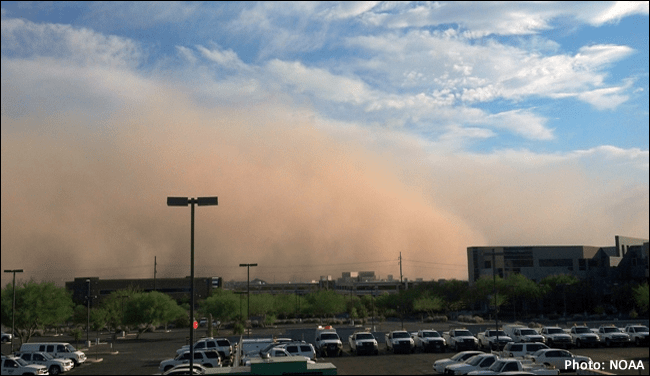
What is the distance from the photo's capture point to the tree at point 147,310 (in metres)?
86.2

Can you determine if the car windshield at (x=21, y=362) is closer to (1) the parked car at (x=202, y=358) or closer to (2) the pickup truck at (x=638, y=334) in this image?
(1) the parked car at (x=202, y=358)

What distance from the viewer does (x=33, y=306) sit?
6644 cm

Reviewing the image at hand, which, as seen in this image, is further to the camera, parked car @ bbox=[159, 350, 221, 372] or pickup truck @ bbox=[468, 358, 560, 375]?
parked car @ bbox=[159, 350, 221, 372]

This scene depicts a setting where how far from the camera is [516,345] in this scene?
40.1m

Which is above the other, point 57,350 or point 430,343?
point 57,350

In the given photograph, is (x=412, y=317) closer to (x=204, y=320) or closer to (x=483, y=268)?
(x=483, y=268)

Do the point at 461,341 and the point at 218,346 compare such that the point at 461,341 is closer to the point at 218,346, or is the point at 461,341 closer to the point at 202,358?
the point at 218,346

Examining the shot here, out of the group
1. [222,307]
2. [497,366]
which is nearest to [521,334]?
[497,366]

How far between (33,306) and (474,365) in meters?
53.1

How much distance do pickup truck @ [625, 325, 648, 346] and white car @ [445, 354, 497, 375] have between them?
26.0m

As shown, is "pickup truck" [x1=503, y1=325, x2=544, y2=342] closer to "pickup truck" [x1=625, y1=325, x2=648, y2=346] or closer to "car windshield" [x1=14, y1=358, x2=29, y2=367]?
"pickup truck" [x1=625, y1=325, x2=648, y2=346]

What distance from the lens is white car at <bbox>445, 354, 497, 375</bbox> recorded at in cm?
3272

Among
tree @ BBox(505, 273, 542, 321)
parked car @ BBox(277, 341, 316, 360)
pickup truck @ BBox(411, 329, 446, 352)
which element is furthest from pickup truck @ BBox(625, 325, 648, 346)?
tree @ BBox(505, 273, 542, 321)

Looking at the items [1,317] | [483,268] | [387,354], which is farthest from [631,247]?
[1,317]
